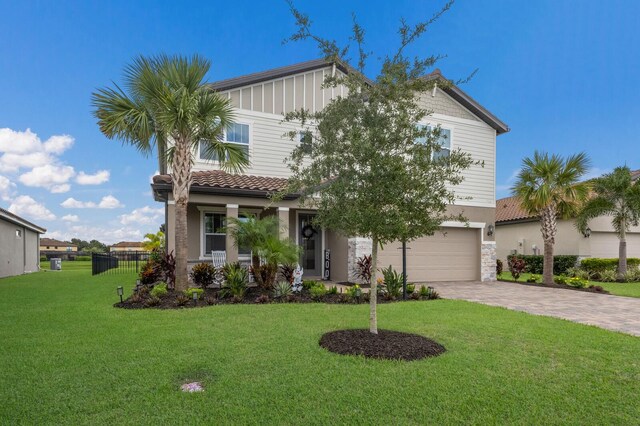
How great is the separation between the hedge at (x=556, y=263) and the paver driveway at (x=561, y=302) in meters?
7.40

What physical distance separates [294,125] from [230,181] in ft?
11.7

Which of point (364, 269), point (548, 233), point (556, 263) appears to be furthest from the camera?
point (556, 263)

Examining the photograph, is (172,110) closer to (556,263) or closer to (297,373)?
(297,373)

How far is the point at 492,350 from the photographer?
5449mm

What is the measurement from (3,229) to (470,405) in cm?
2293

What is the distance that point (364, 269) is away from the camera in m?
13.0

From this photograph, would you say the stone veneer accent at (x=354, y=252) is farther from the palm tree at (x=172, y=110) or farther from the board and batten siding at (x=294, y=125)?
the palm tree at (x=172, y=110)

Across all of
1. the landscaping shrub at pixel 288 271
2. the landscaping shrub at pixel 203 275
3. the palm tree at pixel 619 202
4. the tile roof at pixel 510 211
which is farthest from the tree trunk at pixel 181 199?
the tile roof at pixel 510 211

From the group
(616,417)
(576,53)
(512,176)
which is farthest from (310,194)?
(576,53)

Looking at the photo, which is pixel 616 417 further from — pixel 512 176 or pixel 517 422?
pixel 512 176

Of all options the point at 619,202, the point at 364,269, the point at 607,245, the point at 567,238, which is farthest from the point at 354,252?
the point at 607,245

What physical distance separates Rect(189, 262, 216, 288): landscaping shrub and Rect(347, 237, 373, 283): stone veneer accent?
4752 millimetres

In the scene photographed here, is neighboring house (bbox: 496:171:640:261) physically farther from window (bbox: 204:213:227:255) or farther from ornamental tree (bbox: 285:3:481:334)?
ornamental tree (bbox: 285:3:481:334)

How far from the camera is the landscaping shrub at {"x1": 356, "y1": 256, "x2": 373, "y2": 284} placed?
42.6 ft
